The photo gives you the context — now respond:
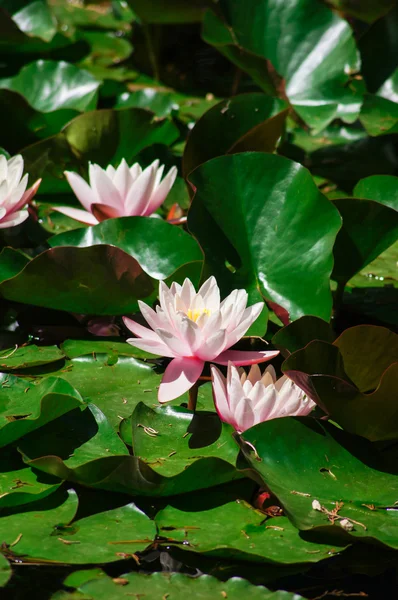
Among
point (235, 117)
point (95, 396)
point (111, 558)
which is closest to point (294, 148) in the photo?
point (235, 117)

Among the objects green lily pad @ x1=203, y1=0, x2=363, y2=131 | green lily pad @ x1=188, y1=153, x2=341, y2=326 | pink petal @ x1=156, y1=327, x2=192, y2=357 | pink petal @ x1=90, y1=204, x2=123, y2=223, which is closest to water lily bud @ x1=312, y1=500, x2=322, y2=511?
pink petal @ x1=156, y1=327, x2=192, y2=357

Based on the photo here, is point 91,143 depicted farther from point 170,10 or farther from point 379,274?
point 170,10

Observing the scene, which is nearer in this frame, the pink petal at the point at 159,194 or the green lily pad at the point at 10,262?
the green lily pad at the point at 10,262

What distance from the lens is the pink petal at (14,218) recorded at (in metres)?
1.95

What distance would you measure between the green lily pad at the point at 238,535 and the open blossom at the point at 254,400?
165mm

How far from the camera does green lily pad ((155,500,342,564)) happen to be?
129cm

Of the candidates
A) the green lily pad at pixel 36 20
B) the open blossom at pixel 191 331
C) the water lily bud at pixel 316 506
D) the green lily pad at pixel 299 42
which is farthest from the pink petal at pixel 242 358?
the green lily pad at pixel 36 20

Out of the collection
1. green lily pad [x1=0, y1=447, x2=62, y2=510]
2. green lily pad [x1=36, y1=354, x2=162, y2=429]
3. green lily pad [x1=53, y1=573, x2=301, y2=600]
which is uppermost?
green lily pad [x1=53, y1=573, x2=301, y2=600]

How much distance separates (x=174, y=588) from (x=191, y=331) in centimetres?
48

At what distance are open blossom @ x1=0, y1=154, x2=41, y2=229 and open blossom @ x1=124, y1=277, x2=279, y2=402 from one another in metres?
0.53

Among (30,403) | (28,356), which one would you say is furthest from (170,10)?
(30,403)

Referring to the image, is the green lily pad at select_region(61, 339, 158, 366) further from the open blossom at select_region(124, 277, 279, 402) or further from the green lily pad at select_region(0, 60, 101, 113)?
the green lily pad at select_region(0, 60, 101, 113)

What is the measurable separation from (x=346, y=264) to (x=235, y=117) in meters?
0.65

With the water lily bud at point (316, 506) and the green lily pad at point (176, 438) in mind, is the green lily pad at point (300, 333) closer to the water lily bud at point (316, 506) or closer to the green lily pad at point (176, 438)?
the green lily pad at point (176, 438)
